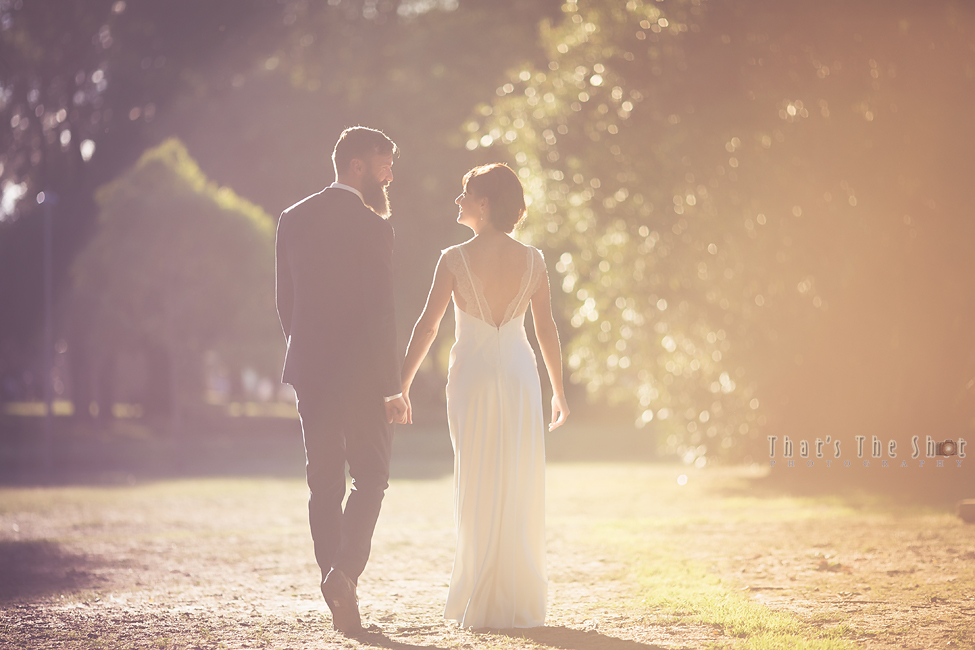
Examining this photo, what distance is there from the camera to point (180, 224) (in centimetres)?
2675

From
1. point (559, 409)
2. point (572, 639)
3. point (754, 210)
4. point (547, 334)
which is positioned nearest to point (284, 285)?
point (547, 334)

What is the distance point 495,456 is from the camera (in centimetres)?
521

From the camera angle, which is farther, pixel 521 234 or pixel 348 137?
pixel 521 234

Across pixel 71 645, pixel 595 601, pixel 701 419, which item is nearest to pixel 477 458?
pixel 595 601

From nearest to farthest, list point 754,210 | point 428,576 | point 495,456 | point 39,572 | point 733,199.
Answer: point 495,456 → point 428,576 → point 39,572 → point 754,210 → point 733,199

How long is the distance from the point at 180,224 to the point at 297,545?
1937cm

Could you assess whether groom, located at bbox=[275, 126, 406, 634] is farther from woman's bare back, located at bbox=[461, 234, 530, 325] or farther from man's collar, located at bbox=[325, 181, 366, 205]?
woman's bare back, located at bbox=[461, 234, 530, 325]

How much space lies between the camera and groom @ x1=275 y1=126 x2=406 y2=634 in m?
5.07

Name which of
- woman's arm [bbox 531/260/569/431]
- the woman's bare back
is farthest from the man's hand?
woman's arm [bbox 531/260/569/431]

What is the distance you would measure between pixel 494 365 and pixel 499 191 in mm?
834

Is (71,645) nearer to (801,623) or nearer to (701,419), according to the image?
(801,623)

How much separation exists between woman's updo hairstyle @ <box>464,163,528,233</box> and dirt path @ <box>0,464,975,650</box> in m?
1.92

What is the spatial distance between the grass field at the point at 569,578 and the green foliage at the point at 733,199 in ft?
6.48

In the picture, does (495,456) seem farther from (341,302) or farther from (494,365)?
(341,302)
